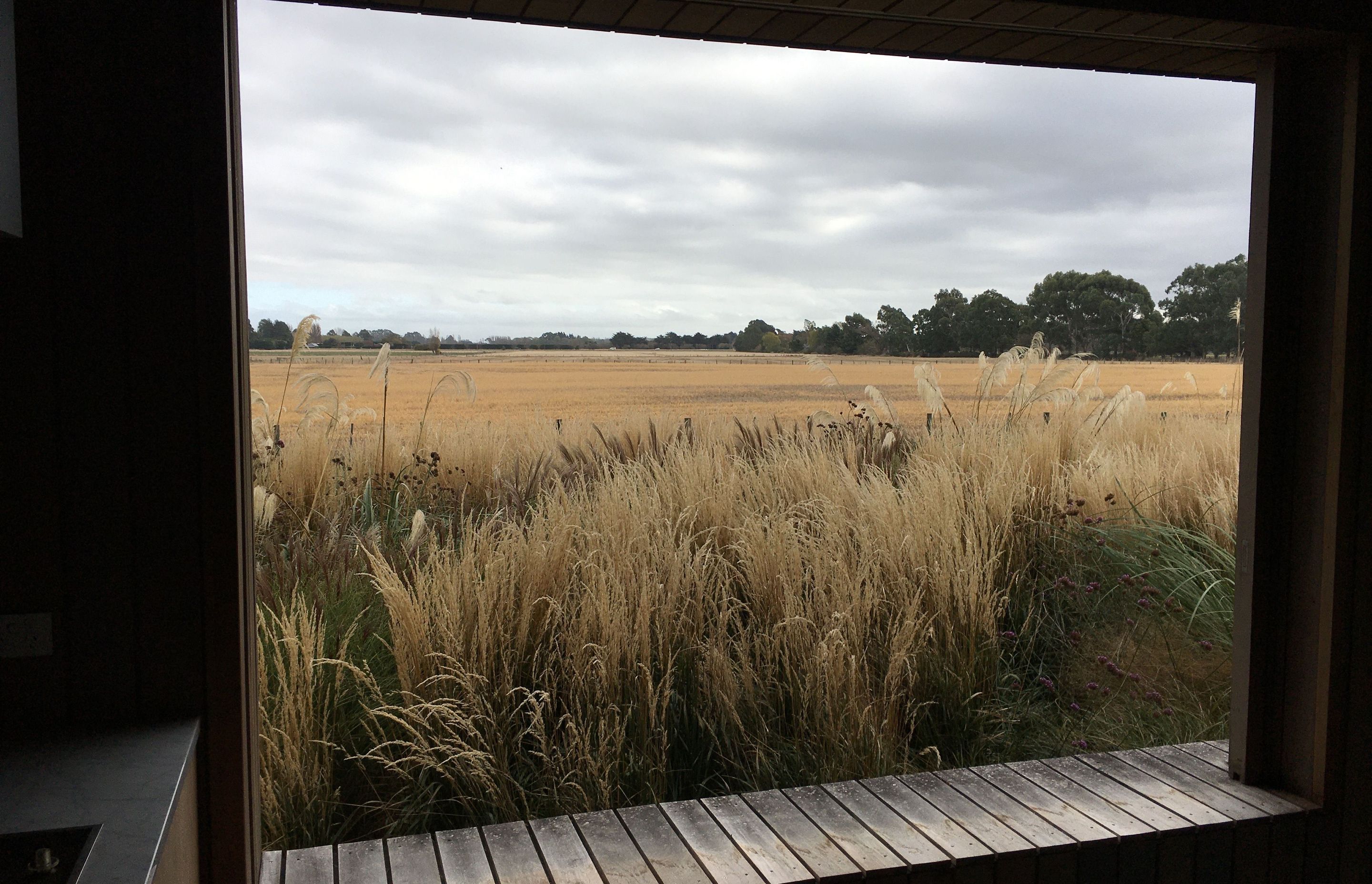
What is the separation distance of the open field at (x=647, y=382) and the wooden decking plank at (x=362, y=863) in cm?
203

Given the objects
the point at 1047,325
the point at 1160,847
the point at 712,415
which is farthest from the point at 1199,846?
the point at 1047,325

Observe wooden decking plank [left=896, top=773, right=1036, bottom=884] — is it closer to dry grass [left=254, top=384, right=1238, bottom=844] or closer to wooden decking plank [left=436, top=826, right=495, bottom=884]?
dry grass [left=254, top=384, right=1238, bottom=844]

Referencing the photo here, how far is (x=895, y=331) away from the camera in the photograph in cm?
709

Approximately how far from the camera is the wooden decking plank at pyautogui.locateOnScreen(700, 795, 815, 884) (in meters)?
1.80

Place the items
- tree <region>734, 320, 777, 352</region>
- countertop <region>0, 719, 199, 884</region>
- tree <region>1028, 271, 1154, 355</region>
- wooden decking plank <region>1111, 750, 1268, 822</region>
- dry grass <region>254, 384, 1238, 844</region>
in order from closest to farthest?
countertop <region>0, 719, 199, 884</region>, wooden decking plank <region>1111, 750, 1268, 822</region>, dry grass <region>254, 384, 1238, 844</region>, tree <region>734, 320, 777, 352</region>, tree <region>1028, 271, 1154, 355</region>

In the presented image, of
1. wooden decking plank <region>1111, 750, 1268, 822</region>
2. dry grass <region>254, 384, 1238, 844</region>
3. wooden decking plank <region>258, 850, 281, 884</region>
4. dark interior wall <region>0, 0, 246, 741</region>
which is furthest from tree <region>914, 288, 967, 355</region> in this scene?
dark interior wall <region>0, 0, 246, 741</region>

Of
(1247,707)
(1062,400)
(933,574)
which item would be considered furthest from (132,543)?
(1062,400)

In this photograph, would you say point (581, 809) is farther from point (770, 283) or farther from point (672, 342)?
point (770, 283)

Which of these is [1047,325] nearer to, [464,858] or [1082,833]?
[1082,833]

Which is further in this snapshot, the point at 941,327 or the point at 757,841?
the point at 941,327

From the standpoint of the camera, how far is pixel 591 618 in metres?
2.52

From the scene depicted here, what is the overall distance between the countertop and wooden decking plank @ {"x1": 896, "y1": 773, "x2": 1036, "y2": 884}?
5.30ft

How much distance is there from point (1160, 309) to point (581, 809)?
256 inches

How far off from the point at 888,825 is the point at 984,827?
0.22 meters
